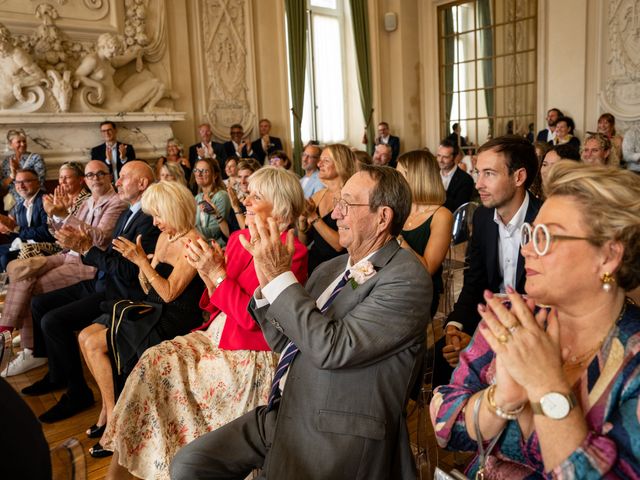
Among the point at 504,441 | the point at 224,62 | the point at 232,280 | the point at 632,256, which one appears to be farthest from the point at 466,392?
the point at 224,62

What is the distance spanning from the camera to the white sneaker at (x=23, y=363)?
12.1 ft

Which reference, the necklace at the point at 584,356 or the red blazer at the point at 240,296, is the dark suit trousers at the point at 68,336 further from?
the necklace at the point at 584,356

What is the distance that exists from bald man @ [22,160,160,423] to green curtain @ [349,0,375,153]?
26.9ft

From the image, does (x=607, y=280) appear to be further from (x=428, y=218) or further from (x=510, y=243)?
(x=428, y=218)

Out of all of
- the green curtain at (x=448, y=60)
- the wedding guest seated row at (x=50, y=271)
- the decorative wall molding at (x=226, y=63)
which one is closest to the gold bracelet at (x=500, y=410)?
the wedding guest seated row at (x=50, y=271)

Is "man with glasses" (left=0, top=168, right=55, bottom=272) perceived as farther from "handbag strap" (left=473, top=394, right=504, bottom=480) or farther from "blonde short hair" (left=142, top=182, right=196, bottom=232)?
"handbag strap" (left=473, top=394, right=504, bottom=480)

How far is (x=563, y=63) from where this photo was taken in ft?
30.7

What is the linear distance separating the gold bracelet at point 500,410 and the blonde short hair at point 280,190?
141cm

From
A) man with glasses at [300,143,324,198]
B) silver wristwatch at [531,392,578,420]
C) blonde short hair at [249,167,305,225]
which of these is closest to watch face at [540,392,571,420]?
silver wristwatch at [531,392,578,420]

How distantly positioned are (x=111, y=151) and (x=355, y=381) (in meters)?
6.86

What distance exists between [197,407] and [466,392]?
131cm

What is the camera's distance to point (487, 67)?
10469mm

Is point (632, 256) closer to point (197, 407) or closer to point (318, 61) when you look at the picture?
point (197, 407)

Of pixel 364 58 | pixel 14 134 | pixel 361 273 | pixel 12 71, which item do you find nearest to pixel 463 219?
pixel 361 273
